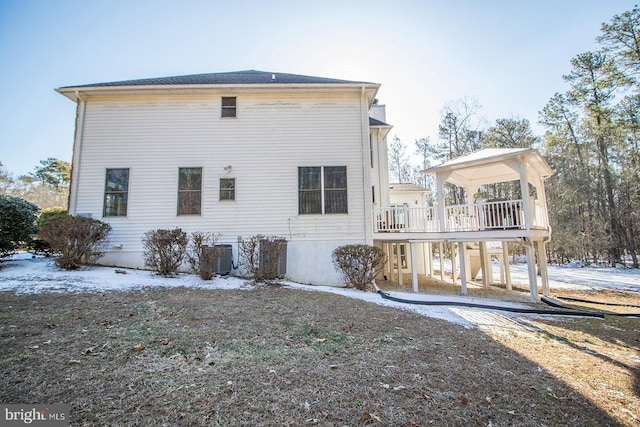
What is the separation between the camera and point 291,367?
→ 3301mm

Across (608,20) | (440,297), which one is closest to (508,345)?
(440,297)

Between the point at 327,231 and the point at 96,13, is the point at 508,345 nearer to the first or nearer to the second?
the point at 327,231

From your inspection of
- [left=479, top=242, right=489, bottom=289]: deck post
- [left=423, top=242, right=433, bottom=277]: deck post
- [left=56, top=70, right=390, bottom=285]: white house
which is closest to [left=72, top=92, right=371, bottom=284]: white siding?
[left=56, top=70, right=390, bottom=285]: white house

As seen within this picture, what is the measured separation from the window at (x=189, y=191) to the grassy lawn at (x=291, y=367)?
4345 mm

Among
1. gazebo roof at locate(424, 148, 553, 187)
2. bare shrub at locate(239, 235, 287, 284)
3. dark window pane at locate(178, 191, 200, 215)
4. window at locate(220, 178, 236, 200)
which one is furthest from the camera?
window at locate(220, 178, 236, 200)

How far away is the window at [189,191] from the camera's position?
9.62 m

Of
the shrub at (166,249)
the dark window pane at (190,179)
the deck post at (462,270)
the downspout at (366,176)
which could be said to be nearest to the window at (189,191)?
the dark window pane at (190,179)

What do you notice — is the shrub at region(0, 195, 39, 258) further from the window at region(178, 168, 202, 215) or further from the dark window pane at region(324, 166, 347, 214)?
the dark window pane at region(324, 166, 347, 214)

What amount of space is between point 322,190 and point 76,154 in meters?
8.09

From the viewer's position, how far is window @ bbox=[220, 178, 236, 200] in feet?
31.9

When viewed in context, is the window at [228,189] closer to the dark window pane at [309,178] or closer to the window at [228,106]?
the dark window pane at [309,178]

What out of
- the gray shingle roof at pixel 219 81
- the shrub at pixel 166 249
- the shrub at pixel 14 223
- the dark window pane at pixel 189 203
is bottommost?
the shrub at pixel 166 249

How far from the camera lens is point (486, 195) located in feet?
94.6

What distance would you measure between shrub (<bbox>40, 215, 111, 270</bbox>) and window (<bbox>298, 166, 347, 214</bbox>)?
5756mm
